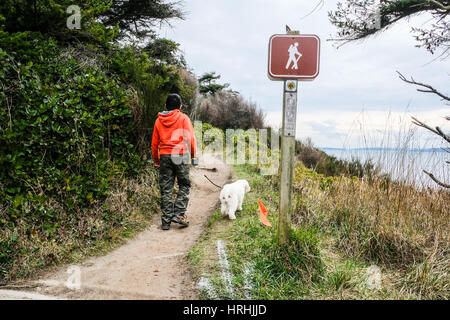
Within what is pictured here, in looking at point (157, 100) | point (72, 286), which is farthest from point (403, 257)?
point (157, 100)

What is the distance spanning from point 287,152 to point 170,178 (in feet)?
8.33

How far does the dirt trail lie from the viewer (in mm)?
3334

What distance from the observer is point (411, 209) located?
4723mm

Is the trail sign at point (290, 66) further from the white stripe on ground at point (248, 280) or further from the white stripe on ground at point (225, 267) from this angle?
the white stripe on ground at point (225, 267)

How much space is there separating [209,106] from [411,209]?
13875mm

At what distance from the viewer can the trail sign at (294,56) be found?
10.8 ft

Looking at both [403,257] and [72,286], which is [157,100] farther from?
[403,257]

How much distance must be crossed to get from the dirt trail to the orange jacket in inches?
56.7

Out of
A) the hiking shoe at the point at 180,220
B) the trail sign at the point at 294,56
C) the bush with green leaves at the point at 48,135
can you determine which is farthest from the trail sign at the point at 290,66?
the bush with green leaves at the point at 48,135

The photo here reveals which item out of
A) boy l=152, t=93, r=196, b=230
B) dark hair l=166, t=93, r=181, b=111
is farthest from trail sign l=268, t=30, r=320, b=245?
dark hair l=166, t=93, r=181, b=111

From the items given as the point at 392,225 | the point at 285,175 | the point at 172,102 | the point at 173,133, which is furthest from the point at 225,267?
the point at 172,102

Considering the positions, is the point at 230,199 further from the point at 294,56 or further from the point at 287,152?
the point at 294,56

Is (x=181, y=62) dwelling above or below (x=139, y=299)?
above

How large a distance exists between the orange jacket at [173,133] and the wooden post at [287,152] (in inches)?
84.2
